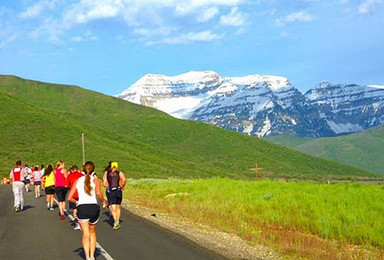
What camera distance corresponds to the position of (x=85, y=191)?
11.9 m

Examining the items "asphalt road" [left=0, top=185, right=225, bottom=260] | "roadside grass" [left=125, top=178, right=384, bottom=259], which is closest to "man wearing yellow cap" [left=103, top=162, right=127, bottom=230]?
"asphalt road" [left=0, top=185, right=225, bottom=260]

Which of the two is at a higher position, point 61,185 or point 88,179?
point 88,179

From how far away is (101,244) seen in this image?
15320 millimetres

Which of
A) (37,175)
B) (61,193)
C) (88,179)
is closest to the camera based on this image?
(88,179)

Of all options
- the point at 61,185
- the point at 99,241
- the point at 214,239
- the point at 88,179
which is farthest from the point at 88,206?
the point at 61,185

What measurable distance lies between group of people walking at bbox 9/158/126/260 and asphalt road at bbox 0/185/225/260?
0.69m

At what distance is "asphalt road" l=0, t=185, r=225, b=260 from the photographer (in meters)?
13.6

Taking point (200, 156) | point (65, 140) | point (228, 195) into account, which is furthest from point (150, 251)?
point (200, 156)

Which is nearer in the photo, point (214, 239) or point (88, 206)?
point (88, 206)

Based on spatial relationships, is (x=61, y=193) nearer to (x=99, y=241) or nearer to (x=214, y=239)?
(x=99, y=241)

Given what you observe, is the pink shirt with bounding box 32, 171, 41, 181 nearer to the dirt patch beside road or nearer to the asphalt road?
the asphalt road

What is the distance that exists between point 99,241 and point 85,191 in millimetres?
4447

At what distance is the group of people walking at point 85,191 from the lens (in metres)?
11.9

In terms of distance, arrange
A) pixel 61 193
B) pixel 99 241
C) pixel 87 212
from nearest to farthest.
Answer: pixel 87 212
pixel 99 241
pixel 61 193
